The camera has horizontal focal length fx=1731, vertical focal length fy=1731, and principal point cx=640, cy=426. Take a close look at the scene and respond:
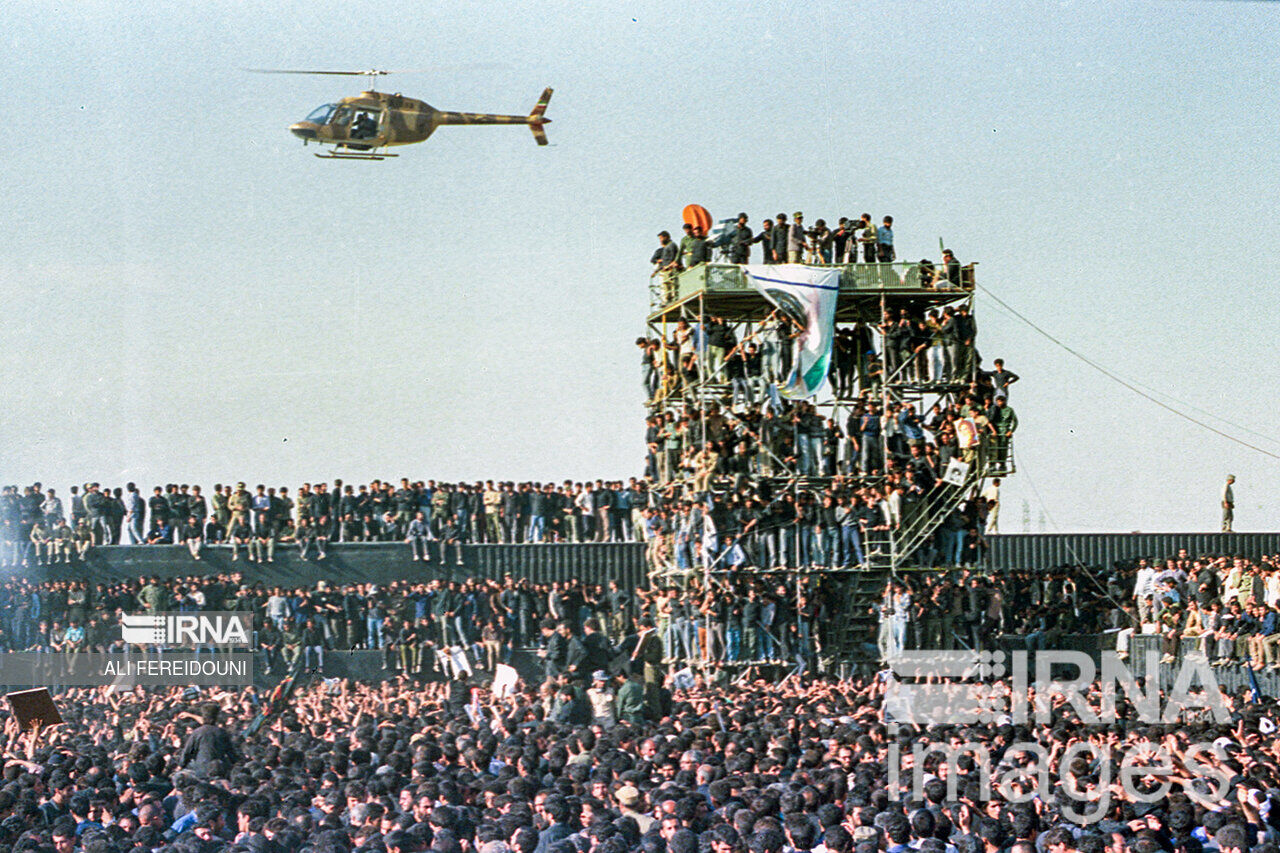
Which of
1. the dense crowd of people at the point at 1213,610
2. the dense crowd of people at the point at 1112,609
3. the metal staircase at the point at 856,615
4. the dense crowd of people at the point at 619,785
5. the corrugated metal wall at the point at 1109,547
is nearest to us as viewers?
the dense crowd of people at the point at 619,785

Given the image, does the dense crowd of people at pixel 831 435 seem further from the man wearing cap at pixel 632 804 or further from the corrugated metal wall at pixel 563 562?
the man wearing cap at pixel 632 804

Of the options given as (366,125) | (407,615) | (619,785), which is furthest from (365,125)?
(619,785)

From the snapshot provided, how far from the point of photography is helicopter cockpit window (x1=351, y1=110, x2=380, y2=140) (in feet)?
112

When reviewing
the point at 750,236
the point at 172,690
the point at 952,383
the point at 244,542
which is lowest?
the point at 172,690

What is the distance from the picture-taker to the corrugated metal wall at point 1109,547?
4428cm

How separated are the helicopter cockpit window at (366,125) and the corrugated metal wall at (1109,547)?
19514 mm

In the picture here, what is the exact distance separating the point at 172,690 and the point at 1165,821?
22.4m

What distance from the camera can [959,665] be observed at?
105 feet

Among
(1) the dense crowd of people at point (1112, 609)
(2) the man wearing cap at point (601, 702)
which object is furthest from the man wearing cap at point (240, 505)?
(2) the man wearing cap at point (601, 702)

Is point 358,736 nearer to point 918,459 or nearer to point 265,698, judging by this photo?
point 265,698

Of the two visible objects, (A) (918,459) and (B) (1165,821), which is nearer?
(B) (1165,821)

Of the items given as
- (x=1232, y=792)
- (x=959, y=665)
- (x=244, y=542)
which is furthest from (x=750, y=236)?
(x=1232, y=792)

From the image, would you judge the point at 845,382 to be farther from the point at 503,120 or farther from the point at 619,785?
the point at 619,785

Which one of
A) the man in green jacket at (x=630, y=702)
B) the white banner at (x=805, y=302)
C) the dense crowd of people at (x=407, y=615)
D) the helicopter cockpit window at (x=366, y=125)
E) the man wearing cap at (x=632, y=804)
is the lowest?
the man wearing cap at (x=632, y=804)
